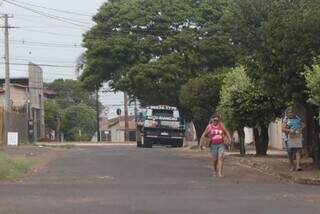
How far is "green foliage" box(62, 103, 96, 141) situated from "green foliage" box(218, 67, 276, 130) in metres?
78.3

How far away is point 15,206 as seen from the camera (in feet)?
42.4

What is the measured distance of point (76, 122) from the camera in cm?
10981

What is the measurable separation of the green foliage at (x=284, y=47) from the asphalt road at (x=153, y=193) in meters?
2.59

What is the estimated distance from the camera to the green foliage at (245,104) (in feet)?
89.1

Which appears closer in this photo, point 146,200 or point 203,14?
point 146,200

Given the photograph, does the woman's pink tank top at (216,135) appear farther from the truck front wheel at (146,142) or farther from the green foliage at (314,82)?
the truck front wheel at (146,142)

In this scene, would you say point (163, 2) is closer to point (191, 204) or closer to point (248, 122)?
point (248, 122)

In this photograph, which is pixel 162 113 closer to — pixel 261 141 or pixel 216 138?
pixel 261 141

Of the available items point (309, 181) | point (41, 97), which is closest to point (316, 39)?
point (309, 181)

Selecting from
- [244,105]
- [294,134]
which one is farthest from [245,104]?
[294,134]

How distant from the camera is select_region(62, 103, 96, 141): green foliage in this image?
108 meters

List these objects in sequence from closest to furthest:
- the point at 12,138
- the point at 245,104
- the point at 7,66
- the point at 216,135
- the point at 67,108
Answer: the point at 216,135 < the point at 245,104 < the point at 12,138 < the point at 7,66 < the point at 67,108

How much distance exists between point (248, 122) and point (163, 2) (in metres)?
28.2

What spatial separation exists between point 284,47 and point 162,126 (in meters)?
32.6
